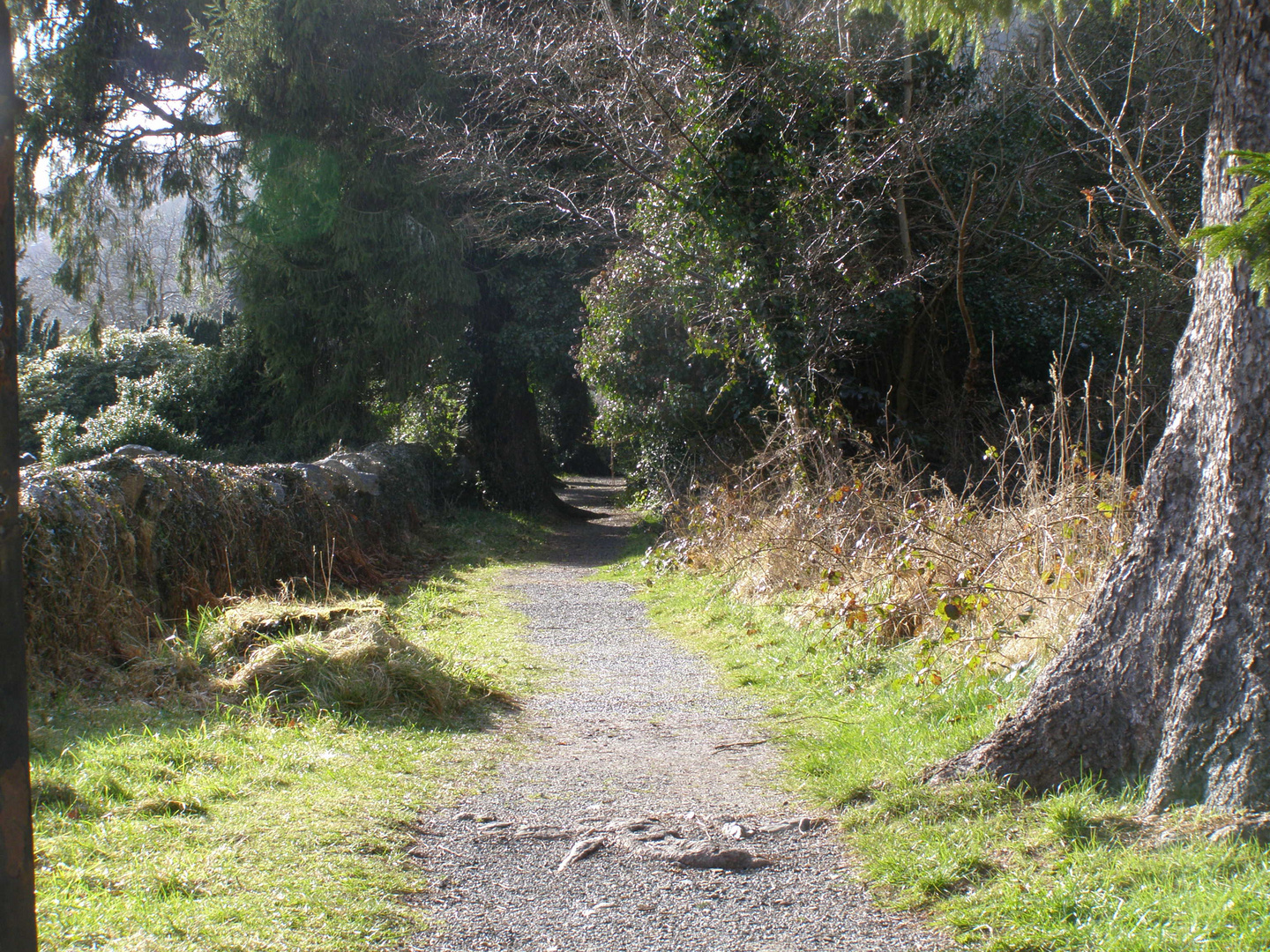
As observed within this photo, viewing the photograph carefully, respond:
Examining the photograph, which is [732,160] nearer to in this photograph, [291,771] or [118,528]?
[118,528]

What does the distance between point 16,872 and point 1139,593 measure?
373cm

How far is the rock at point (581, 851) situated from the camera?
12.8 ft

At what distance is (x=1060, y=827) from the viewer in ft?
11.7

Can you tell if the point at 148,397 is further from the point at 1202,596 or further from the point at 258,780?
the point at 1202,596

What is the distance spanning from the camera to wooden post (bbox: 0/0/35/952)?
1.81 m

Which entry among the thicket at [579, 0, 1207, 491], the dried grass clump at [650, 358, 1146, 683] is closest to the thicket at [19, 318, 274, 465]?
the thicket at [579, 0, 1207, 491]

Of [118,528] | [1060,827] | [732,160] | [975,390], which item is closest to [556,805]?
[1060,827]

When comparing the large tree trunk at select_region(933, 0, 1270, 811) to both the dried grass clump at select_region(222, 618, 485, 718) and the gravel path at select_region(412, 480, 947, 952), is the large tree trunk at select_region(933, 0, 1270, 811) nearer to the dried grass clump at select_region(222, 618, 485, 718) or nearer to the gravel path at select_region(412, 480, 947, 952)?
the gravel path at select_region(412, 480, 947, 952)

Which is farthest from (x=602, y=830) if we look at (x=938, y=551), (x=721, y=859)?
(x=938, y=551)

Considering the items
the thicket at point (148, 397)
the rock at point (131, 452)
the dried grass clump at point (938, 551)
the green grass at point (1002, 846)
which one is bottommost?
the green grass at point (1002, 846)

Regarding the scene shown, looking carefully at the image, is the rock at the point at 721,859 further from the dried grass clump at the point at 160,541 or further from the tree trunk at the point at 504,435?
the tree trunk at the point at 504,435

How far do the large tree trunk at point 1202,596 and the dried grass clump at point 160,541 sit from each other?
5.44m

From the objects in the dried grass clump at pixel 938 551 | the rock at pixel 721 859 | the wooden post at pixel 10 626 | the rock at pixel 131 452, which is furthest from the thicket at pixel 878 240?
the wooden post at pixel 10 626

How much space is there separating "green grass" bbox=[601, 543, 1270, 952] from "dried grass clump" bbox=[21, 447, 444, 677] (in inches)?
173
